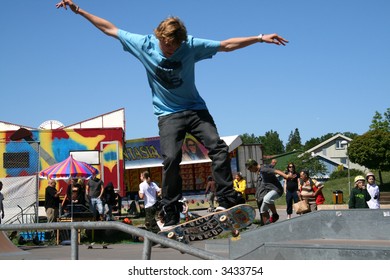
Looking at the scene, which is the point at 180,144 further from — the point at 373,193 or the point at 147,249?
the point at 373,193

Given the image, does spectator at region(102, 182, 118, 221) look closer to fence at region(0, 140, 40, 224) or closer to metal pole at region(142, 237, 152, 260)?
fence at region(0, 140, 40, 224)

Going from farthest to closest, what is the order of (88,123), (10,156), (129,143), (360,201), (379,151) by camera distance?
1. (379,151)
2. (129,143)
3. (88,123)
4. (10,156)
5. (360,201)

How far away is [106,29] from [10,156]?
622 inches

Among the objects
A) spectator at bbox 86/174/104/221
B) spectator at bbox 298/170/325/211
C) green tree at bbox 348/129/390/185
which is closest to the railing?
spectator at bbox 298/170/325/211

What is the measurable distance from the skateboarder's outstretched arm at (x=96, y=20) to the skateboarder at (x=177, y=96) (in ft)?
0.03

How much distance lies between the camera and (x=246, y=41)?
5250 millimetres

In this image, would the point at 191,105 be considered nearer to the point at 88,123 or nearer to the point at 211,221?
the point at 211,221

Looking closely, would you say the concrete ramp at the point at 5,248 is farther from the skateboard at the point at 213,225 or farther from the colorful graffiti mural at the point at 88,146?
the colorful graffiti mural at the point at 88,146

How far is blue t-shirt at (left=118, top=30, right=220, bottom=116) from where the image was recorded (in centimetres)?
530

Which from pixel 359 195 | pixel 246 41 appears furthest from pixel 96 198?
pixel 246 41

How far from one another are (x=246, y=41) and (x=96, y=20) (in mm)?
1546
